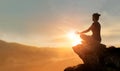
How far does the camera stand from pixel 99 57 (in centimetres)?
3105

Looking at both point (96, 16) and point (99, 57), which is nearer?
point (99, 57)

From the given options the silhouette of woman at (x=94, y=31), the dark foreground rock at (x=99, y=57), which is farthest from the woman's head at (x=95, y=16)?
the dark foreground rock at (x=99, y=57)

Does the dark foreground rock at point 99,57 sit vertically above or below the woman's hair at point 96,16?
below

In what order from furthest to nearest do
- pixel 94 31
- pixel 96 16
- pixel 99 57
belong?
pixel 94 31 → pixel 96 16 → pixel 99 57

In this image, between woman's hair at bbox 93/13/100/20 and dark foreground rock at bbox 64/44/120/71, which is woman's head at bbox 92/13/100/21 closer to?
woman's hair at bbox 93/13/100/20

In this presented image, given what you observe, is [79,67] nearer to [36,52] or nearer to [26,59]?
[26,59]

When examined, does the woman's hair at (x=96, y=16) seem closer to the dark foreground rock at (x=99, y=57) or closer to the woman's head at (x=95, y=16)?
the woman's head at (x=95, y=16)

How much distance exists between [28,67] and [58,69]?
1141 centimetres

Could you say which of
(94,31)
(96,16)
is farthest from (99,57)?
(96,16)

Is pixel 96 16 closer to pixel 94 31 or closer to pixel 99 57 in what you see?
pixel 94 31

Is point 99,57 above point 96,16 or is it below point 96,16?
below

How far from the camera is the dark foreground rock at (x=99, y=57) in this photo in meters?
30.5

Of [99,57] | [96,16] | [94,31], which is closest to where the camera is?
[99,57]

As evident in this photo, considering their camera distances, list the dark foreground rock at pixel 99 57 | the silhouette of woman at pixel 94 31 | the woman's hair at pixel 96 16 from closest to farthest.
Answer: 1. the dark foreground rock at pixel 99 57
2. the woman's hair at pixel 96 16
3. the silhouette of woman at pixel 94 31
